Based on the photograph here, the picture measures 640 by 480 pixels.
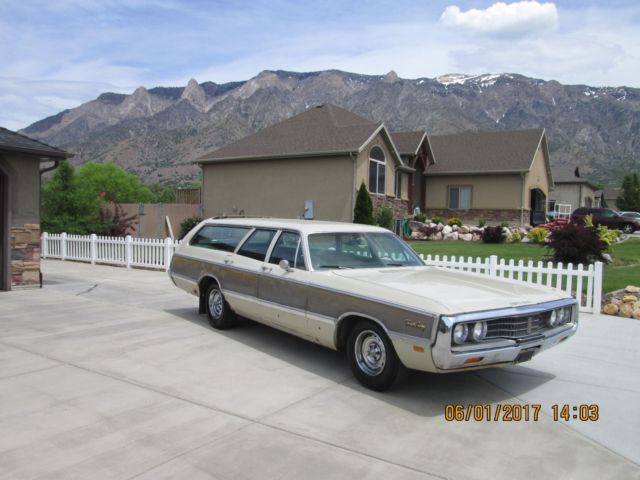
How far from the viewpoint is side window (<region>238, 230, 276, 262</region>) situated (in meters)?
6.96

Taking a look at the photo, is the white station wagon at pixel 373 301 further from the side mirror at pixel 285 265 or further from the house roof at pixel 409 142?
the house roof at pixel 409 142

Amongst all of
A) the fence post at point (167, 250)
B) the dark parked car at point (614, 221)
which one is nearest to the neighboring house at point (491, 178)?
the dark parked car at point (614, 221)

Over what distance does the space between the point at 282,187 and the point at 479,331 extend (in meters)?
21.1

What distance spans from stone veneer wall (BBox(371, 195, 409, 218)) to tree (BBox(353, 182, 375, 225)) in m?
1.87

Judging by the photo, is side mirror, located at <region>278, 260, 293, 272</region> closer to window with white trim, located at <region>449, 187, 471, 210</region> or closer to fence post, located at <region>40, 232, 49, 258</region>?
fence post, located at <region>40, 232, 49, 258</region>

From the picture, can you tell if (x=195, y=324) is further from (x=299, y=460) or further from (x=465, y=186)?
(x=465, y=186)

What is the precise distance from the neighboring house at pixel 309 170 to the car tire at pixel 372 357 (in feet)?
58.7

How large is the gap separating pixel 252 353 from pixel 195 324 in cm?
185

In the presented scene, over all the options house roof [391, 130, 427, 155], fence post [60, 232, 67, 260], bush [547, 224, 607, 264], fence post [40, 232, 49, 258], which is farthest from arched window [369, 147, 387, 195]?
fence post [40, 232, 49, 258]

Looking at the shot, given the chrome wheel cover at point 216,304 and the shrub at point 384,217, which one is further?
the shrub at point 384,217

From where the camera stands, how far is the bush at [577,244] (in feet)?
40.5

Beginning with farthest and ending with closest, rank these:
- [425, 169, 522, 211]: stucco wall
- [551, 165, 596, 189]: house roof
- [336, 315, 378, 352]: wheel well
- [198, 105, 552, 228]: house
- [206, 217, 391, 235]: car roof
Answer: [551, 165, 596, 189]: house roof
[425, 169, 522, 211]: stucco wall
[198, 105, 552, 228]: house
[206, 217, 391, 235]: car roof
[336, 315, 378, 352]: wheel well

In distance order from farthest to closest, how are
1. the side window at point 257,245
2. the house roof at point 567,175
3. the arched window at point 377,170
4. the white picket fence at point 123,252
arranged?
1. the house roof at point 567,175
2. the arched window at point 377,170
3. the white picket fence at point 123,252
4. the side window at point 257,245

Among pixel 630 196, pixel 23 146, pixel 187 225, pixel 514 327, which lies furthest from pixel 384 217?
pixel 630 196
